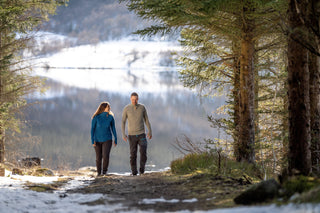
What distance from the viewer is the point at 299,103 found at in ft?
17.3

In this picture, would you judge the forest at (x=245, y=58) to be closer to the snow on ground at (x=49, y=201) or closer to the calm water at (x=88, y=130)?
the calm water at (x=88, y=130)

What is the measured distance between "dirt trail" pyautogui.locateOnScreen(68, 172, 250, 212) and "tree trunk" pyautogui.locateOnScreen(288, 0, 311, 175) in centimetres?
102

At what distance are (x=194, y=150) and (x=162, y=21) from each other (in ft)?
11.6

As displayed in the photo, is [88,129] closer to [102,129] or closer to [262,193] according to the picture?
[102,129]

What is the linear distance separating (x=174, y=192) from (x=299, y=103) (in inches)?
98.0

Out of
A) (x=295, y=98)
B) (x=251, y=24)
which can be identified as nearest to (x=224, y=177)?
(x=295, y=98)

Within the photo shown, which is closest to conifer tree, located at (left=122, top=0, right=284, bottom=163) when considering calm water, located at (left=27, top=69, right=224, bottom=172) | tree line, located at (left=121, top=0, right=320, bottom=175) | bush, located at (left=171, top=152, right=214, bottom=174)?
tree line, located at (left=121, top=0, right=320, bottom=175)

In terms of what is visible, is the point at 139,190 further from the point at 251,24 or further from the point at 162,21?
the point at 251,24

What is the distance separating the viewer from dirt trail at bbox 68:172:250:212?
484 cm

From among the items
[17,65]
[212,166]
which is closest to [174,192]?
[212,166]

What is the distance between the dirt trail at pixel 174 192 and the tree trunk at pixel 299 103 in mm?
1020

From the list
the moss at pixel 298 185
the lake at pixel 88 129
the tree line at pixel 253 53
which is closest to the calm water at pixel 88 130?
the lake at pixel 88 129

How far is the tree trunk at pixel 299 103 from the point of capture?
208 inches

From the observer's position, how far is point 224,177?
6.53m
